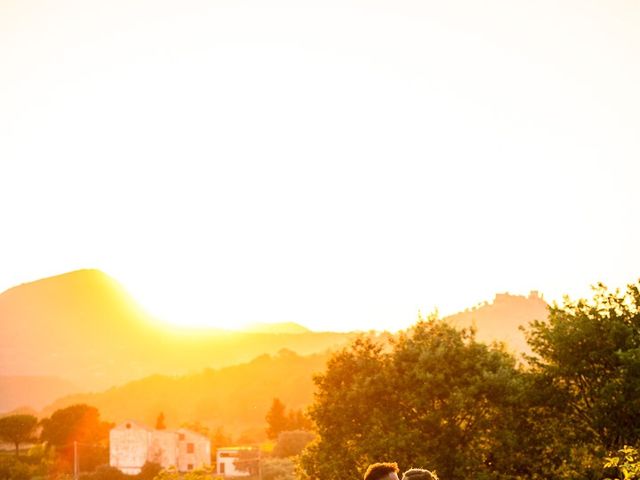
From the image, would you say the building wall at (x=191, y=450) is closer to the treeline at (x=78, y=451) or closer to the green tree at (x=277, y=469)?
the treeline at (x=78, y=451)

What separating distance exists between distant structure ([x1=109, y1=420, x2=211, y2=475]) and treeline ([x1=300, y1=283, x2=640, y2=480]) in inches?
2843

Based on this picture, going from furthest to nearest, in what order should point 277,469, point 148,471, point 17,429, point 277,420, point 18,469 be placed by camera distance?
1. point 277,420
2. point 17,429
3. point 148,471
4. point 277,469
5. point 18,469

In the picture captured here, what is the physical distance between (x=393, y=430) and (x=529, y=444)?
26.1ft

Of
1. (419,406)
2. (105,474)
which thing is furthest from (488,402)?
(105,474)

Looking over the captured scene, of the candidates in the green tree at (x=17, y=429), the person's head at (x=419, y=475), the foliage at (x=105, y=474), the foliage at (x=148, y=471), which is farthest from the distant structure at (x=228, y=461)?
the person's head at (x=419, y=475)

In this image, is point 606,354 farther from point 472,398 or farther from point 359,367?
point 359,367

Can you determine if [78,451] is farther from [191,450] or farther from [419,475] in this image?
[419,475]

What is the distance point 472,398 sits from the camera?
41.6m

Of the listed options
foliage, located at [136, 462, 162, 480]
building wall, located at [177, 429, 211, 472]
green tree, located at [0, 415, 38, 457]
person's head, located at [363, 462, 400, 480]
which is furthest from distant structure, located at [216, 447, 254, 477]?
person's head, located at [363, 462, 400, 480]

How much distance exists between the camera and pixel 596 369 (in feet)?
125

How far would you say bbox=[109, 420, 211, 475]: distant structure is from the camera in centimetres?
11238

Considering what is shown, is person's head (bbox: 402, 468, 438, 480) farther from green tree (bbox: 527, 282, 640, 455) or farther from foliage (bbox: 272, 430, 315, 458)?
foliage (bbox: 272, 430, 315, 458)

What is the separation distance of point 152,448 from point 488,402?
83.9 metres

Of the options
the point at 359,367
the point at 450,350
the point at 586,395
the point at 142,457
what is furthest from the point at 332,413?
the point at 142,457
